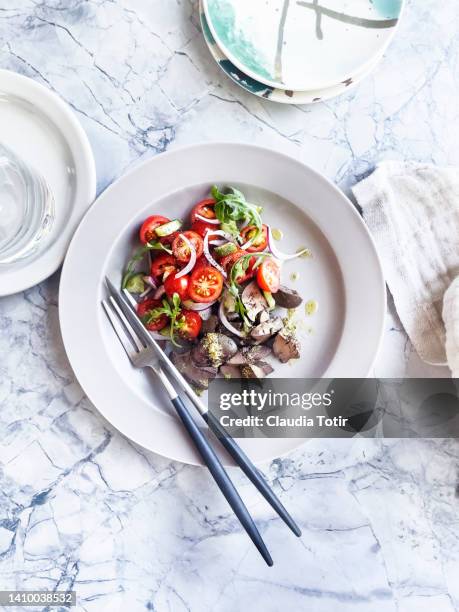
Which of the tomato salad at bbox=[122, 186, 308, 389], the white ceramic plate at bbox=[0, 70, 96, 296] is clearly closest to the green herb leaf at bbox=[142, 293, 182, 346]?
the tomato salad at bbox=[122, 186, 308, 389]

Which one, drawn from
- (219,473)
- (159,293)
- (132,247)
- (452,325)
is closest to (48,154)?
(132,247)

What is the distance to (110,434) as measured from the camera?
1221mm

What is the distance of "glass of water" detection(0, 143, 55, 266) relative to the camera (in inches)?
43.0

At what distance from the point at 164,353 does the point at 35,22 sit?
2.42 ft

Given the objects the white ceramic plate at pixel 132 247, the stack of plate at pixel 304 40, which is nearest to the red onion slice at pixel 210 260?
the white ceramic plate at pixel 132 247

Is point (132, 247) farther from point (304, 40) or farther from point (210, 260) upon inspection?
point (304, 40)

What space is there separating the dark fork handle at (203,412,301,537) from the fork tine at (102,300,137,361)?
207mm

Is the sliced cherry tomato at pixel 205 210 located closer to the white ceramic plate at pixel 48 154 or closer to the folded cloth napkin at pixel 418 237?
the white ceramic plate at pixel 48 154

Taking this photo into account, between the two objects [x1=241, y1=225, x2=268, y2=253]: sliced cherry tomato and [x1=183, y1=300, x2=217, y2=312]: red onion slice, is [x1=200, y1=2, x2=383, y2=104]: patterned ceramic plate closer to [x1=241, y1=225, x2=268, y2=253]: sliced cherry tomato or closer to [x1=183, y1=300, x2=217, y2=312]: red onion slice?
[x1=241, y1=225, x2=268, y2=253]: sliced cherry tomato

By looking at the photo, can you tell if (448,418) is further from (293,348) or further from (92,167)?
(92,167)

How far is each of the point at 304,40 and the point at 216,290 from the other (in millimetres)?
543

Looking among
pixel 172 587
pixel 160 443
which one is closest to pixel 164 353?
pixel 160 443

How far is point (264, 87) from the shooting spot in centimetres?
118

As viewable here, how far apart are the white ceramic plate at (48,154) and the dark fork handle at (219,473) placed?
38 centimetres
